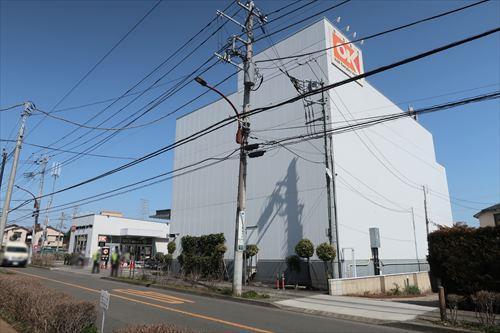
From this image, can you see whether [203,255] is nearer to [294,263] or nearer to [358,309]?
[294,263]

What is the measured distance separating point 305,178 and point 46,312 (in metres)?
20.6

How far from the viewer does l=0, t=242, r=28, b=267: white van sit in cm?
333

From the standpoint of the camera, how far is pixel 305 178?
2616cm

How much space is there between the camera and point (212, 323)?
10.5 m

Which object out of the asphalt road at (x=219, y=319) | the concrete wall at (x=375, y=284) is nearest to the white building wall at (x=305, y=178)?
the concrete wall at (x=375, y=284)

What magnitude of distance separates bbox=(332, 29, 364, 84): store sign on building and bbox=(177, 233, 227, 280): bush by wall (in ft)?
56.5

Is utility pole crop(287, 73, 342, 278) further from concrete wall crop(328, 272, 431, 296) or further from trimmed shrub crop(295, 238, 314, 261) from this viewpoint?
concrete wall crop(328, 272, 431, 296)

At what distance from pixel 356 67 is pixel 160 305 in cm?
2525

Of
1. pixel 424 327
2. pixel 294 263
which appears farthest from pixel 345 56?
pixel 424 327

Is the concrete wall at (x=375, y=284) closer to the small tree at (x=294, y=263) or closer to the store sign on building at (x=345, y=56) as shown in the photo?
the small tree at (x=294, y=263)

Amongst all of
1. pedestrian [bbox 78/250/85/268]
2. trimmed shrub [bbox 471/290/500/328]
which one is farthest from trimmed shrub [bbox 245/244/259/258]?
pedestrian [bbox 78/250/85/268]

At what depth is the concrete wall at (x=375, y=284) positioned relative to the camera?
20.2 meters

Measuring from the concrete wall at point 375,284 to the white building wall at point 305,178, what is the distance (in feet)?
8.46

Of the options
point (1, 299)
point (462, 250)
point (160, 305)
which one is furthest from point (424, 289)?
point (1, 299)
